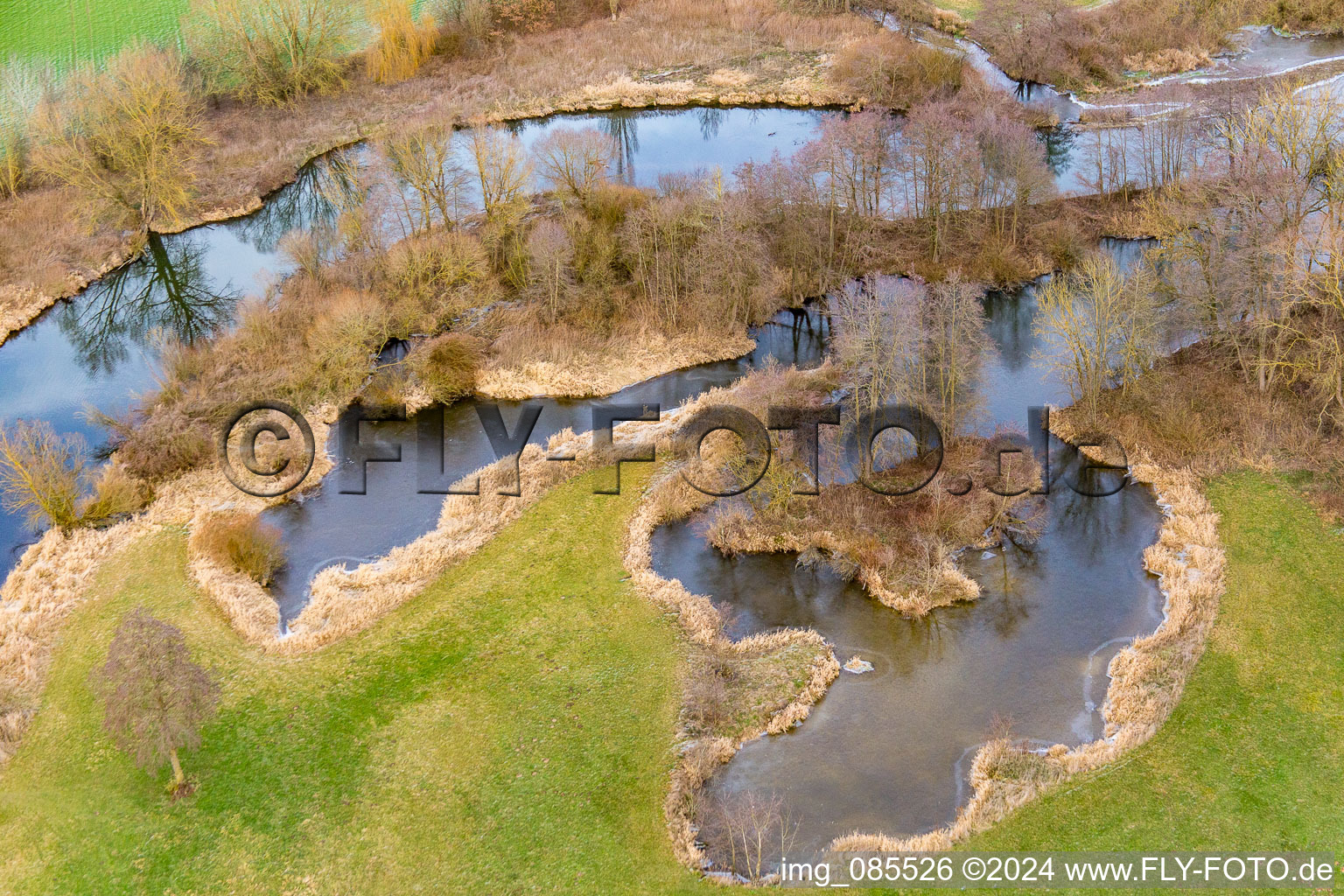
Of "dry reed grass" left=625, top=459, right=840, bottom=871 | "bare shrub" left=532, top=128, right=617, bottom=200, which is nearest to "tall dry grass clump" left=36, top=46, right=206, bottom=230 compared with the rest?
"bare shrub" left=532, top=128, right=617, bottom=200

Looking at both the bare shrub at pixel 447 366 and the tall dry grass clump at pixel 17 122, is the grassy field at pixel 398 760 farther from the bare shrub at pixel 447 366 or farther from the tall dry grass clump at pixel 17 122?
the tall dry grass clump at pixel 17 122

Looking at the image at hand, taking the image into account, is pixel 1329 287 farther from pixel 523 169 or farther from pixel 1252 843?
pixel 523 169

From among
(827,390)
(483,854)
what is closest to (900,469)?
(827,390)

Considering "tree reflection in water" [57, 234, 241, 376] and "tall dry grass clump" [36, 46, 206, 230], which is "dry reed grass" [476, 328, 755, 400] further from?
"tall dry grass clump" [36, 46, 206, 230]

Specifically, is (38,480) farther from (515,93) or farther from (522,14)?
(522,14)

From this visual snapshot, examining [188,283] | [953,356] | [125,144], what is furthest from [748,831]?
[125,144]

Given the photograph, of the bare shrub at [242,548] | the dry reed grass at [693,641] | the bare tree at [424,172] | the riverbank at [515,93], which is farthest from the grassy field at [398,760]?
the riverbank at [515,93]
